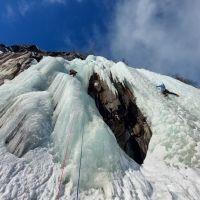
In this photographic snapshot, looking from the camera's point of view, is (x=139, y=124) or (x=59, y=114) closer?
(x=59, y=114)

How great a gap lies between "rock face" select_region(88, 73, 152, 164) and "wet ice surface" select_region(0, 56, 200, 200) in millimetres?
420

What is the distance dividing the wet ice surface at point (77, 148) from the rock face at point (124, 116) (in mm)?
420

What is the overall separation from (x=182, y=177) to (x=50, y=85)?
7564 millimetres

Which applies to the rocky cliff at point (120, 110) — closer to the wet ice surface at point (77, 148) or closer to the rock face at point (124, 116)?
the rock face at point (124, 116)

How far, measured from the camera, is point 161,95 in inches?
842

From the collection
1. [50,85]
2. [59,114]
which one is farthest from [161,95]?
[59,114]

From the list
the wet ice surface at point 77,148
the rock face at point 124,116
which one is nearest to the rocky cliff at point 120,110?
the rock face at point 124,116

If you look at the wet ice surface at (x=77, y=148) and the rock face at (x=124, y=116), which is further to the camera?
the rock face at (x=124, y=116)

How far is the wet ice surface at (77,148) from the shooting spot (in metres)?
11.5

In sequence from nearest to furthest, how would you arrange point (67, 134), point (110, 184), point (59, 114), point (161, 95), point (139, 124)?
point (110, 184) → point (67, 134) → point (59, 114) → point (139, 124) → point (161, 95)

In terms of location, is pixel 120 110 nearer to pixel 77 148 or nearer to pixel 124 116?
pixel 124 116

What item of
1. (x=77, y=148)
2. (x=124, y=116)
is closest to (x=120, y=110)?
(x=124, y=116)

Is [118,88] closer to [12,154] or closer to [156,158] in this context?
[156,158]

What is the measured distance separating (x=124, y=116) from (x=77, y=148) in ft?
19.4
